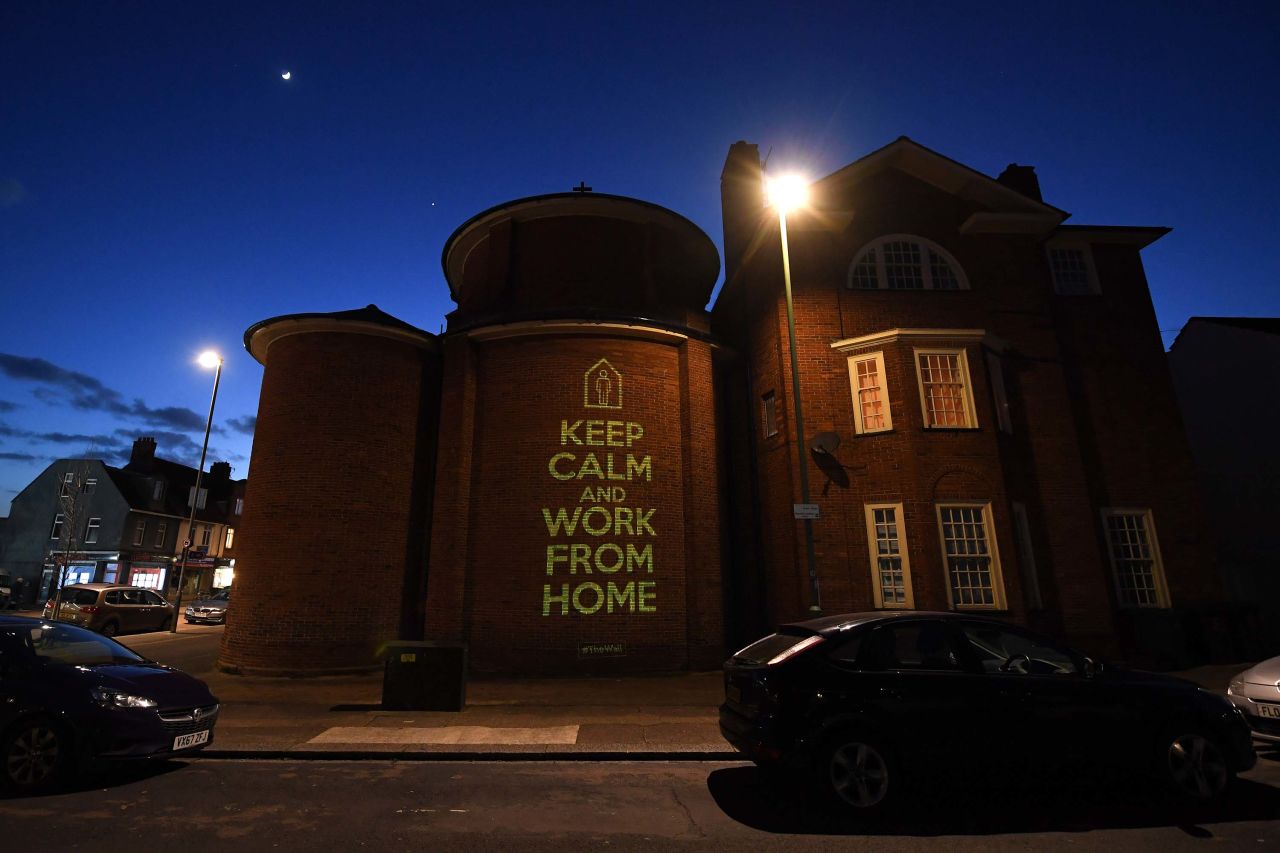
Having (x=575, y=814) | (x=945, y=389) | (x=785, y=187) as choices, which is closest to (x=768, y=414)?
(x=945, y=389)

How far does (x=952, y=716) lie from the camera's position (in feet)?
16.3

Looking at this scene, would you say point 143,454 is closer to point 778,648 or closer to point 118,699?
point 118,699

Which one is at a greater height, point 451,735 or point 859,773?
point 859,773

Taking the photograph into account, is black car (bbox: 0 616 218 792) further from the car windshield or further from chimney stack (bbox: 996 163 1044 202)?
chimney stack (bbox: 996 163 1044 202)

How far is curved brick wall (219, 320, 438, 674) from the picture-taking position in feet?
41.5

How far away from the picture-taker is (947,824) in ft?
15.4

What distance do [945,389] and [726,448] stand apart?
557cm

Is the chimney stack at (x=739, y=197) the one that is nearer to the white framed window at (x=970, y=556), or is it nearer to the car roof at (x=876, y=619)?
the white framed window at (x=970, y=556)

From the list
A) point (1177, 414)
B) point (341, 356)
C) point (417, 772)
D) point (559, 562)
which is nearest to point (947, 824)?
point (417, 772)

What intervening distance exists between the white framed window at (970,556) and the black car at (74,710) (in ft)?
41.1

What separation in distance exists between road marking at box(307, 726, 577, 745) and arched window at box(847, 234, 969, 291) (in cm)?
1235

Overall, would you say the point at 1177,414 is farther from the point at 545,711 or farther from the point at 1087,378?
the point at 545,711

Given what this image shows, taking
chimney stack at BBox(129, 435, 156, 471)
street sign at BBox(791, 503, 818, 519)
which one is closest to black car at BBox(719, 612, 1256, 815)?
street sign at BBox(791, 503, 818, 519)

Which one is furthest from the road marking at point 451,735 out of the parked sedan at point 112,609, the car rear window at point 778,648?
the parked sedan at point 112,609
